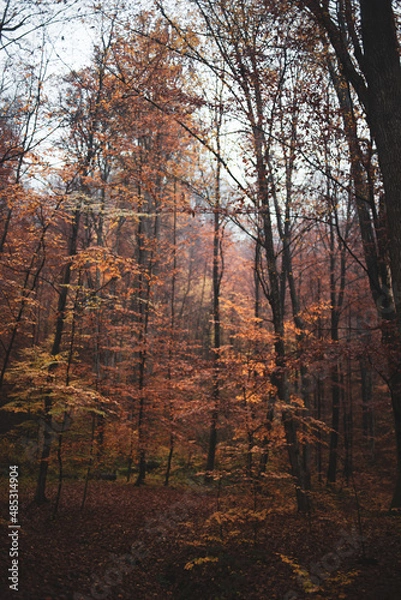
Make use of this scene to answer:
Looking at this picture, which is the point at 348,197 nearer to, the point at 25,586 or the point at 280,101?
the point at 280,101

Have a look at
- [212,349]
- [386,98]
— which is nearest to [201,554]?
[212,349]

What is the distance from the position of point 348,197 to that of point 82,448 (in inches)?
501

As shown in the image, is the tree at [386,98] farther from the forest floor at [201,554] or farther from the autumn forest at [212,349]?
the forest floor at [201,554]

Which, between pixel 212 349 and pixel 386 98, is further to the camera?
pixel 212 349

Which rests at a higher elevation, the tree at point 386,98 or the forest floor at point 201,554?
the tree at point 386,98

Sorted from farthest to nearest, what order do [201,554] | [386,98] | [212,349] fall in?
1. [212,349]
2. [201,554]
3. [386,98]

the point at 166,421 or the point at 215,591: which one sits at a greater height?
the point at 166,421

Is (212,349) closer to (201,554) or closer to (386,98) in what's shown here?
(201,554)

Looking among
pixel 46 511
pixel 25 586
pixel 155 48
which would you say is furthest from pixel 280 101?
pixel 46 511

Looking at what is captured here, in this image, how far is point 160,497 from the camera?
1178 cm

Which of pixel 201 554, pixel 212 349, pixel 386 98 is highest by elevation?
pixel 386 98

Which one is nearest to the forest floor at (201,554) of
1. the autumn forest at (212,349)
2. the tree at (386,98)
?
the autumn forest at (212,349)

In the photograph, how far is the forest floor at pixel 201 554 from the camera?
529 cm

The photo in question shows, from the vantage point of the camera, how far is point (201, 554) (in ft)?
22.4
